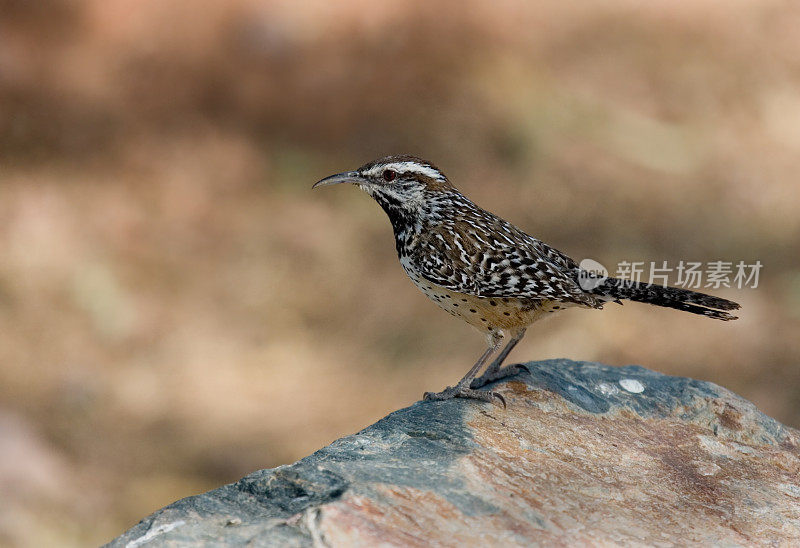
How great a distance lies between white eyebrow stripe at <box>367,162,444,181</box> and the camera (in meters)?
3.90

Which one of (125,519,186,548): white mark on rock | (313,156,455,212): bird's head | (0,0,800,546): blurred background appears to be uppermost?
(0,0,800,546): blurred background

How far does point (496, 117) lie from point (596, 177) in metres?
1.03

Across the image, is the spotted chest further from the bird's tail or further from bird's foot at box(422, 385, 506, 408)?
bird's foot at box(422, 385, 506, 408)

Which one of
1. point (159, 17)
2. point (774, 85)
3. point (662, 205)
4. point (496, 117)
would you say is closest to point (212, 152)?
point (159, 17)

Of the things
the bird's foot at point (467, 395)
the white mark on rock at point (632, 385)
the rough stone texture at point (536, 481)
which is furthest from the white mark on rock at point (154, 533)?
the white mark on rock at point (632, 385)

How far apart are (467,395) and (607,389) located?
767mm

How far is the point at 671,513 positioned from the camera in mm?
2877

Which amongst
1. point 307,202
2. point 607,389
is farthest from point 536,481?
point 307,202

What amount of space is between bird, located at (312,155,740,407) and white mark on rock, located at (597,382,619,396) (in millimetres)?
389

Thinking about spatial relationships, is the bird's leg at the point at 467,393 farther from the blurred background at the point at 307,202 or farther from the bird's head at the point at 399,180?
the blurred background at the point at 307,202

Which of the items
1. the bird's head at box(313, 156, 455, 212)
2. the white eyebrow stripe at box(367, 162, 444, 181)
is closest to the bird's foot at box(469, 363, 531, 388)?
the bird's head at box(313, 156, 455, 212)

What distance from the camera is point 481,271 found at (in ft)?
12.0

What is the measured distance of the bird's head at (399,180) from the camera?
3904 mm

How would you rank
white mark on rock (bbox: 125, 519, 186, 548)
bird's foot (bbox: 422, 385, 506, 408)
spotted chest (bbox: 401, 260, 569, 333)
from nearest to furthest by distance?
white mark on rock (bbox: 125, 519, 186, 548)
bird's foot (bbox: 422, 385, 506, 408)
spotted chest (bbox: 401, 260, 569, 333)
